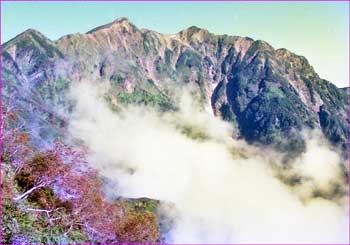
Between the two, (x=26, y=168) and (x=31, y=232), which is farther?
(x=26, y=168)

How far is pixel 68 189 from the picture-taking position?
128 feet

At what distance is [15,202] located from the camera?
33438 millimetres

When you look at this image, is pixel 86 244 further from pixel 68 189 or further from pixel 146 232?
pixel 146 232

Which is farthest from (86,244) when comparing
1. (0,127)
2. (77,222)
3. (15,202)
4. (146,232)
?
(146,232)

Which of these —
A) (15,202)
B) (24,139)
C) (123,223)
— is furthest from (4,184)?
(123,223)

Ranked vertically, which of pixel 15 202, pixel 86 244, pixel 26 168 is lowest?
pixel 86 244

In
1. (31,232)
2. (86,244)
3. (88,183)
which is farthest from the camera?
(88,183)

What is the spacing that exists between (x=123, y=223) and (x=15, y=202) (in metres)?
17.0

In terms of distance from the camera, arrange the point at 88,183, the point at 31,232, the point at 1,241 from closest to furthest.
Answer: the point at 1,241, the point at 31,232, the point at 88,183

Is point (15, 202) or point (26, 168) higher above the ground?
point (26, 168)

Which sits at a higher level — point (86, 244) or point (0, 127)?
point (0, 127)

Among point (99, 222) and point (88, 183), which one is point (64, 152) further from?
point (99, 222)

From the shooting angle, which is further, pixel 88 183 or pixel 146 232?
pixel 146 232

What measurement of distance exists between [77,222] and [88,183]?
9.61 feet
